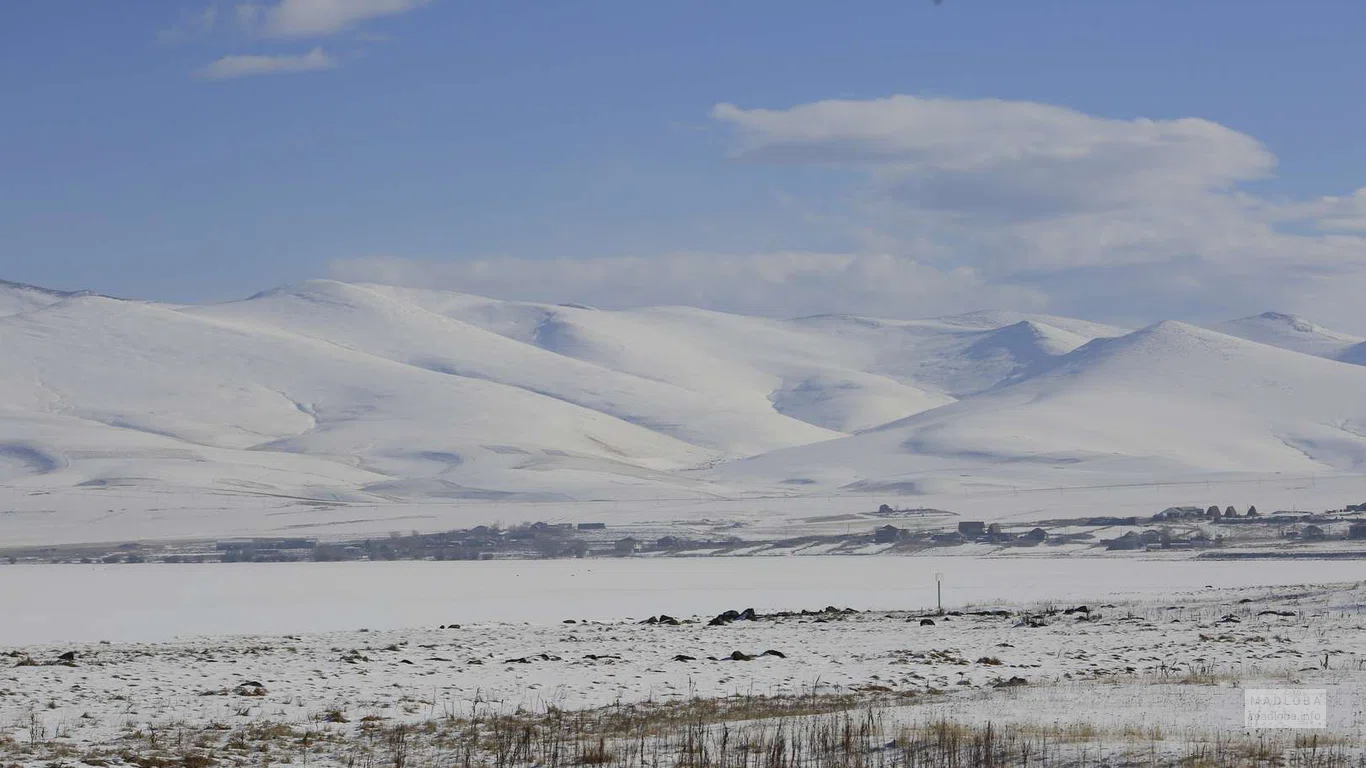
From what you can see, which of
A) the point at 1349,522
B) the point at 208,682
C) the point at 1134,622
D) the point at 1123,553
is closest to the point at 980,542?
the point at 1123,553

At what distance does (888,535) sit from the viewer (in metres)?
127

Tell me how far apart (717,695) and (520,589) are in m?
50.0

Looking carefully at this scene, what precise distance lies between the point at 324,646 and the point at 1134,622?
55.5 ft

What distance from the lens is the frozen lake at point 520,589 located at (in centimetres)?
4894

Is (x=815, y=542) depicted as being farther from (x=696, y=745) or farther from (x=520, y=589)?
(x=696, y=745)

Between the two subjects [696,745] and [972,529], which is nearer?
[696,745]

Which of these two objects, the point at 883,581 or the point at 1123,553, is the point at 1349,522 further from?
the point at 883,581

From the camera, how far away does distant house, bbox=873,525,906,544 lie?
124m

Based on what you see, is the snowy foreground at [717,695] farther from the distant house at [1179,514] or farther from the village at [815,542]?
the distant house at [1179,514]

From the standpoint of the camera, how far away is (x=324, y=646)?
1230 inches

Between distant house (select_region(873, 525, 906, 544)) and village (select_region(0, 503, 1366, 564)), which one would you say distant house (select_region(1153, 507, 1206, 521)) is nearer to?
village (select_region(0, 503, 1366, 564))

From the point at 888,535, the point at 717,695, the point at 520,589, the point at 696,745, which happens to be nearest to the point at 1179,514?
the point at 888,535

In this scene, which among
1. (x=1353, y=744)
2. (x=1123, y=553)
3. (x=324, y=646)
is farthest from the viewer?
(x=1123, y=553)

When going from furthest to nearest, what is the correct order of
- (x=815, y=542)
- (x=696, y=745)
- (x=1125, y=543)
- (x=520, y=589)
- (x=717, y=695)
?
(x=815, y=542), (x=1125, y=543), (x=520, y=589), (x=717, y=695), (x=696, y=745)
